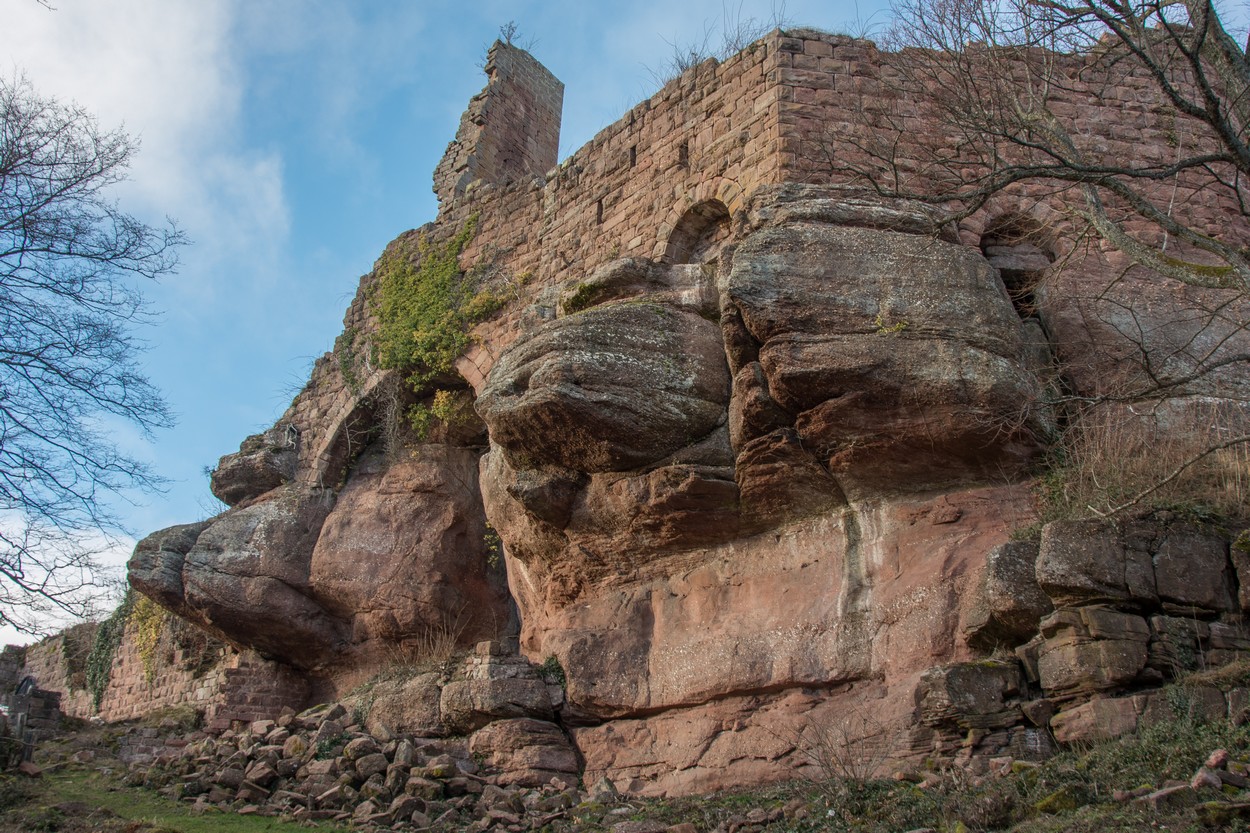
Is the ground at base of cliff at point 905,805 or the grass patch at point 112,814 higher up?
the ground at base of cliff at point 905,805

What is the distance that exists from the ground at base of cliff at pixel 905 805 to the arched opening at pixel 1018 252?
4337 millimetres

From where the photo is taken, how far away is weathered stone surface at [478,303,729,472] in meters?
8.09

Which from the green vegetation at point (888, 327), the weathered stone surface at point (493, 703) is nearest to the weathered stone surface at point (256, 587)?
the weathered stone surface at point (493, 703)

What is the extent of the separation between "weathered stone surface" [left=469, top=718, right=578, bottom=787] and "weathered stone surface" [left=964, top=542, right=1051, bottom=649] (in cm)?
326

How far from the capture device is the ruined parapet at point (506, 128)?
46.4ft

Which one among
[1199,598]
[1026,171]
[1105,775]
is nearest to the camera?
[1105,775]

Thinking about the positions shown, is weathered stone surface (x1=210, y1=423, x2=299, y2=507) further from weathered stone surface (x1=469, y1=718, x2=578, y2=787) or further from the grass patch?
weathered stone surface (x1=469, y1=718, x2=578, y2=787)

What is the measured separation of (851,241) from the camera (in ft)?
26.6

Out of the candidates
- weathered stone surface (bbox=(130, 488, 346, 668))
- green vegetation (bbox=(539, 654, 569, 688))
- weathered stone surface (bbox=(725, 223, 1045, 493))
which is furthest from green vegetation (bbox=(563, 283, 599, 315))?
weathered stone surface (bbox=(130, 488, 346, 668))

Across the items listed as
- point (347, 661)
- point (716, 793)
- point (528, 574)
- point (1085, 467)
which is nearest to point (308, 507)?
point (347, 661)

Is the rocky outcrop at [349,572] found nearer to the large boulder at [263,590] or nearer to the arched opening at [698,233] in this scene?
the large boulder at [263,590]

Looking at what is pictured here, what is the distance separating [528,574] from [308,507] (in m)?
4.04

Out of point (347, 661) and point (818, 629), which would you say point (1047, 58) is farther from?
point (347, 661)

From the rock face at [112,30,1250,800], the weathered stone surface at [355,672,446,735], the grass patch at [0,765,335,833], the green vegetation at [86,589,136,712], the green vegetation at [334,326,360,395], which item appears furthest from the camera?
the green vegetation at [86,589,136,712]
